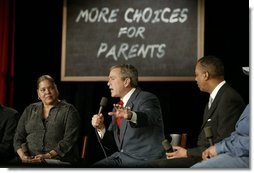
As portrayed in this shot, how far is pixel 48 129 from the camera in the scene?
326 centimetres

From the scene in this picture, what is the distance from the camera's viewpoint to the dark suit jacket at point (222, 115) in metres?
3.01

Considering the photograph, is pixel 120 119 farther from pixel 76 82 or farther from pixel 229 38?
pixel 229 38

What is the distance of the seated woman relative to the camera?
323cm

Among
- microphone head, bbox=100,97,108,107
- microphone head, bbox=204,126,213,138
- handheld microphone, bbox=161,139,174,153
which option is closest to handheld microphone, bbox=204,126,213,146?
microphone head, bbox=204,126,213,138

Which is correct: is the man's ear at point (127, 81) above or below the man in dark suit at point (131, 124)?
above

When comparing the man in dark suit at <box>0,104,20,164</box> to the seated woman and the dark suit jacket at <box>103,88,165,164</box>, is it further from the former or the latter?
the dark suit jacket at <box>103,88,165,164</box>

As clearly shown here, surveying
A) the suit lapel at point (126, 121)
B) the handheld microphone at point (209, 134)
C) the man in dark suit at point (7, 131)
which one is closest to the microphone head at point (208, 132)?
the handheld microphone at point (209, 134)

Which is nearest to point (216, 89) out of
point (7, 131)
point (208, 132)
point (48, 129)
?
point (208, 132)

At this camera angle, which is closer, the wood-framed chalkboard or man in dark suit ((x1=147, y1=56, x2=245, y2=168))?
man in dark suit ((x1=147, y1=56, x2=245, y2=168))

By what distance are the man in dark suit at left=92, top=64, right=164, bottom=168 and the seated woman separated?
0.17 metres

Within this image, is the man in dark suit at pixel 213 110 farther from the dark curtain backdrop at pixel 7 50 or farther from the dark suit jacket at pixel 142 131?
the dark curtain backdrop at pixel 7 50

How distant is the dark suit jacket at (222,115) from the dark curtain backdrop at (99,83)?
4 cm

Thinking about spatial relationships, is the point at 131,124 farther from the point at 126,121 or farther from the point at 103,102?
the point at 103,102

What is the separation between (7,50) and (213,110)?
1387 mm
